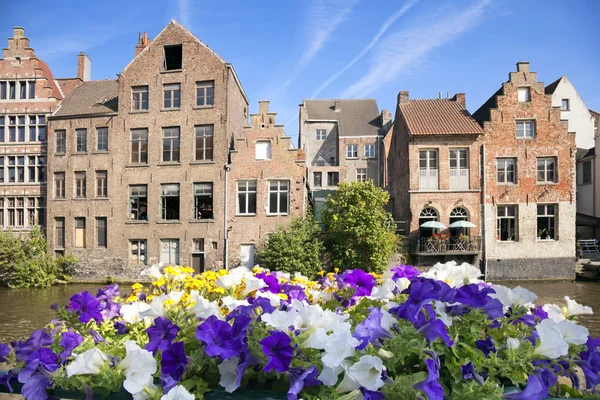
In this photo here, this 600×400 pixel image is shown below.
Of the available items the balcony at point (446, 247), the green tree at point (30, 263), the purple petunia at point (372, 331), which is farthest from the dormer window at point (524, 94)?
the green tree at point (30, 263)

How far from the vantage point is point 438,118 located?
91.2 feet

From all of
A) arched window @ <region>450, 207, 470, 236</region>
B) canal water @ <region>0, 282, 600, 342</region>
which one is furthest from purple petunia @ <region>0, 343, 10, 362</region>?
arched window @ <region>450, 207, 470, 236</region>

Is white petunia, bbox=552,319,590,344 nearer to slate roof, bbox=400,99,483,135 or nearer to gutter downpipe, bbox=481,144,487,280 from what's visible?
slate roof, bbox=400,99,483,135

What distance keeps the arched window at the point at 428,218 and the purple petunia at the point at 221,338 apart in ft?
84.9

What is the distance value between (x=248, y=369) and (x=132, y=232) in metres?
27.5

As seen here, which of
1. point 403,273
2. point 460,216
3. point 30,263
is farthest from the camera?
point 460,216

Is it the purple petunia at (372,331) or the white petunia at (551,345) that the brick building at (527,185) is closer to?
the white petunia at (551,345)

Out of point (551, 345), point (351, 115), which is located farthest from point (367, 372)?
point (351, 115)

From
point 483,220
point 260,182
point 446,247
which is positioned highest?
point 260,182

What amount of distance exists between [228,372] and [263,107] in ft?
83.2

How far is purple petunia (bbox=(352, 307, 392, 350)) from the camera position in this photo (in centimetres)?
166

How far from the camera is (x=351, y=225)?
23141 millimetres

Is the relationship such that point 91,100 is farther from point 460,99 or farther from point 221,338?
point 221,338

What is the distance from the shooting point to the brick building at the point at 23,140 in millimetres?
28875
